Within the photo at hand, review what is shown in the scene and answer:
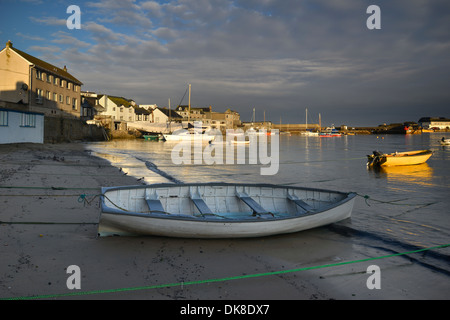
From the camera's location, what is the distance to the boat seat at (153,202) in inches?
339

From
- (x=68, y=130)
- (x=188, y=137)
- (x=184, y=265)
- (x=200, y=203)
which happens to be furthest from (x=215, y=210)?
(x=188, y=137)

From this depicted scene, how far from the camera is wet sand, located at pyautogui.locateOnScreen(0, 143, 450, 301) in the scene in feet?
18.5

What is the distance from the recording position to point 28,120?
29.9 metres

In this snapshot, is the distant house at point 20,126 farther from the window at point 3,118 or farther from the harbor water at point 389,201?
the harbor water at point 389,201

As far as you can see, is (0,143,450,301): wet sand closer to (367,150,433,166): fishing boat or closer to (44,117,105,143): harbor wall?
(367,150,433,166): fishing boat

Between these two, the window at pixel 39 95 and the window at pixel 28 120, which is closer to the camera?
the window at pixel 28 120

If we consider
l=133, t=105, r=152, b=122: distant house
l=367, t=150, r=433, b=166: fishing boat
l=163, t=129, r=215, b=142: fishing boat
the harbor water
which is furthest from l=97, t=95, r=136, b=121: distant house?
l=367, t=150, r=433, b=166: fishing boat

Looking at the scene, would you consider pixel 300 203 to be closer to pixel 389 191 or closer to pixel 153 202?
pixel 153 202

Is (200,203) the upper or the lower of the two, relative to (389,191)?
upper

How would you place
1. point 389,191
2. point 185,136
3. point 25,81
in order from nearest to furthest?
1. point 389,191
2. point 25,81
3. point 185,136

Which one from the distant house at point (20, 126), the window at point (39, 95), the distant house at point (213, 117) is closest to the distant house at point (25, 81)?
the window at point (39, 95)

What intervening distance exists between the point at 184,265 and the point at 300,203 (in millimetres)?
4884

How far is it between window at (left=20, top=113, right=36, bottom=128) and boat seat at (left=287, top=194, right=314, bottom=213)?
28.4 meters

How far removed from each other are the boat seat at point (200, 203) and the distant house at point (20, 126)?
77.7 ft
